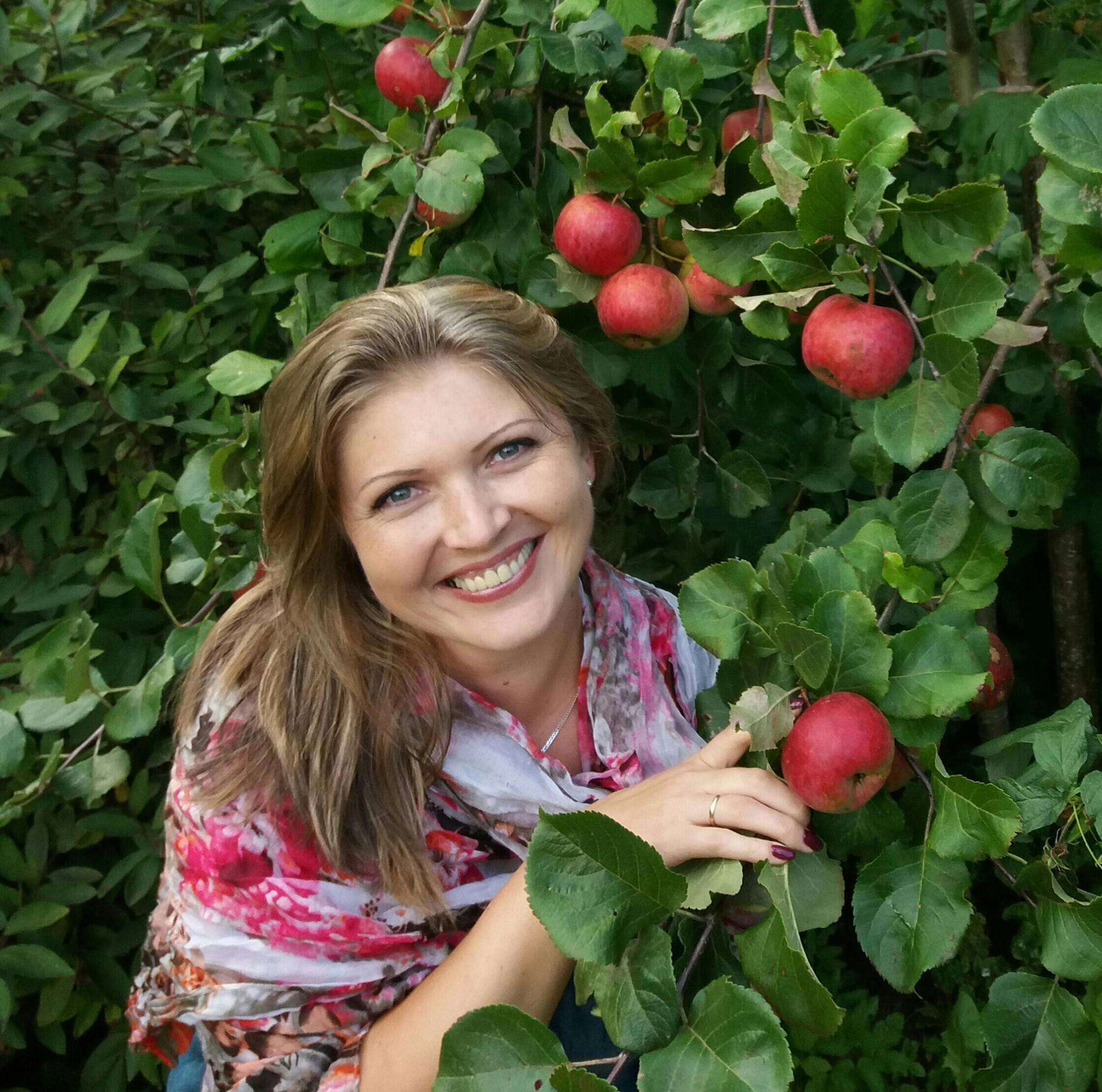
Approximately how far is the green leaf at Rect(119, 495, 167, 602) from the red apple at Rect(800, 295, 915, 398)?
92 cm

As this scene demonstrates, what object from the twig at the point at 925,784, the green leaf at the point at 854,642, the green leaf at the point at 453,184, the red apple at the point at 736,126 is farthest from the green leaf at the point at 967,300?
the green leaf at the point at 453,184

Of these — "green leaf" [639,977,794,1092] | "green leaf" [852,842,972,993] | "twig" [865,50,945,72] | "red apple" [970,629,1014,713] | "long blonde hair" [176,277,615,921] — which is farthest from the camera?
"twig" [865,50,945,72]

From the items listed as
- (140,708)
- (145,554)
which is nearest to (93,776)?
(140,708)

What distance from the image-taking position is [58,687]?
144cm

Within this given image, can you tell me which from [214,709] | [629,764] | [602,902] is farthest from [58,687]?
[602,902]

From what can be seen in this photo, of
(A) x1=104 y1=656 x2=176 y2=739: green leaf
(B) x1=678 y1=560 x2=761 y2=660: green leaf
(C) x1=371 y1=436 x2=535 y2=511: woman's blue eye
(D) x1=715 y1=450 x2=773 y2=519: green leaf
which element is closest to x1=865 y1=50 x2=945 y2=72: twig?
(D) x1=715 y1=450 x2=773 y2=519: green leaf

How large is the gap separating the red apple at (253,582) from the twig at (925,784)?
86cm

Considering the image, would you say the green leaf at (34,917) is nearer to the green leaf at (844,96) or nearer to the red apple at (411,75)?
the red apple at (411,75)

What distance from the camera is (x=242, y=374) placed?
1.43m

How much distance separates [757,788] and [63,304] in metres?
1.50

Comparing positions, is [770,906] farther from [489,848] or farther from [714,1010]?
[489,848]

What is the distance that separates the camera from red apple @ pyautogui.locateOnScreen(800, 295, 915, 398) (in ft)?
3.00

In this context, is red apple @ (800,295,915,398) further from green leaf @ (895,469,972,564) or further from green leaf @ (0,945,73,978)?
green leaf @ (0,945,73,978)

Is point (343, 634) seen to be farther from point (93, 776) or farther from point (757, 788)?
point (757, 788)
